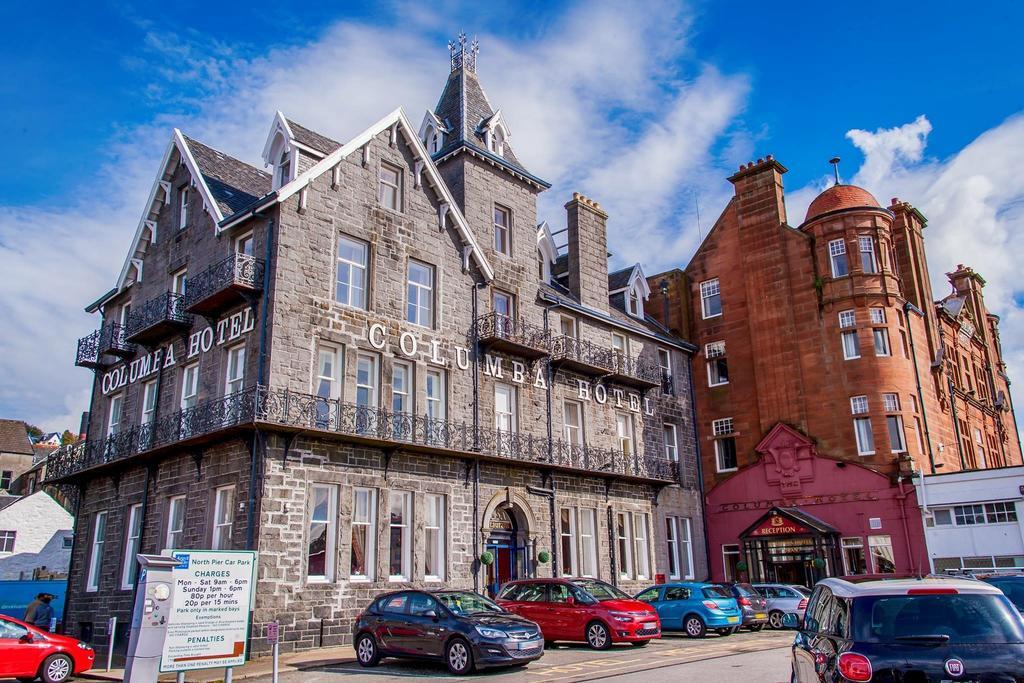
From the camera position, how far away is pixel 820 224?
33.8 metres

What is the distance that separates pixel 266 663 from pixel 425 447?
23.0 ft

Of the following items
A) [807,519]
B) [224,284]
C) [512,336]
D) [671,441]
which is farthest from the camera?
[671,441]

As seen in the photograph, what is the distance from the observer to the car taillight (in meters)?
6.96

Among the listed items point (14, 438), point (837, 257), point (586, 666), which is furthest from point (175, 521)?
point (14, 438)

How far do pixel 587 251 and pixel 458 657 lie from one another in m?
20.8

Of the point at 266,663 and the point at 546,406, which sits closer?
the point at 266,663

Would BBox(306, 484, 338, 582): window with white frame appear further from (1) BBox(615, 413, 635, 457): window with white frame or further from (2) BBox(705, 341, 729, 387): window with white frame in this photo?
(2) BBox(705, 341, 729, 387): window with white frame

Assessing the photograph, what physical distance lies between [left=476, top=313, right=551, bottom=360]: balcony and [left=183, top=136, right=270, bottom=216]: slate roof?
8121 millimetres

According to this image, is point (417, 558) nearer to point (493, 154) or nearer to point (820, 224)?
point (493, 154)

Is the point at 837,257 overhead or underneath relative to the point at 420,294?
overhead

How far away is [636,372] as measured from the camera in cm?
3234

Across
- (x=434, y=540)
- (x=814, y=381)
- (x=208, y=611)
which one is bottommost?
(x=208, y=611)

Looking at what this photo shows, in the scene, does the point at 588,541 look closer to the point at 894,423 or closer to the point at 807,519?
the point at 807,519

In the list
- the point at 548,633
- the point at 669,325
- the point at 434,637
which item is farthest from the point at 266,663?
the point at 669,325
